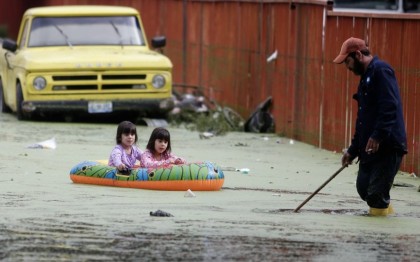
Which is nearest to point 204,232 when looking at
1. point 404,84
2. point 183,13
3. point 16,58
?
point 404,84

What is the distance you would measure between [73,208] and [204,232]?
1694 millimetres

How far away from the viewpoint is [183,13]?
90.1ft

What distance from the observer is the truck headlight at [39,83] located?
2112cm

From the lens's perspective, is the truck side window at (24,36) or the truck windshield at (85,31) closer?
the truck windshield at (85,31)

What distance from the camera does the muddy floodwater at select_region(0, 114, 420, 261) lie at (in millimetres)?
9289

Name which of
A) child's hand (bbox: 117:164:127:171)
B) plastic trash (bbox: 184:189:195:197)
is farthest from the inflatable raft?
plastic trash (bbox: 184:189:195:197)

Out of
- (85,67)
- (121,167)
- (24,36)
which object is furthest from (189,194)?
(24,36)

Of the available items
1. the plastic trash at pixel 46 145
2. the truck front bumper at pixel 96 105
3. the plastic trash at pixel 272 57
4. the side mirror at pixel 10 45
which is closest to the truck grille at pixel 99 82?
the truck front bumper at pixel 96 105

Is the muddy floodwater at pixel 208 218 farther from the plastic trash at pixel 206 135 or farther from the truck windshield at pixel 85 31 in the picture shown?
the truck windshield at pixel 85 31

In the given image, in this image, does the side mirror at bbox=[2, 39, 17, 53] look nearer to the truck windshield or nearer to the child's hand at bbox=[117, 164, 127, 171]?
the truck windshield

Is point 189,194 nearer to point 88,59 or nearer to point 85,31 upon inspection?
point 88,59

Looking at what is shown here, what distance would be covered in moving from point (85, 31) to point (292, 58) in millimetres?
4071

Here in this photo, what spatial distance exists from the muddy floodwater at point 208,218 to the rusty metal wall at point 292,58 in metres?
1.38

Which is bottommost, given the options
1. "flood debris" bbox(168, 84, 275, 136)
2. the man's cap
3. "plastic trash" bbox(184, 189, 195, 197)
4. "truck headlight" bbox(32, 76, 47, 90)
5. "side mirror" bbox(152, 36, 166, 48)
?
"flood debris" bbox(168, 84, 275, 136)
